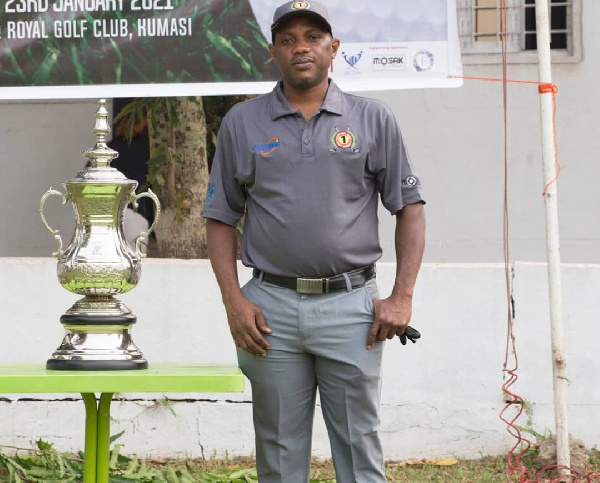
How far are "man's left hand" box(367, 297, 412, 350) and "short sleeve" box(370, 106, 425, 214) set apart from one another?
0.94 feet

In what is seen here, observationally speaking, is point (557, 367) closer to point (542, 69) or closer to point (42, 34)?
point (542, 69)

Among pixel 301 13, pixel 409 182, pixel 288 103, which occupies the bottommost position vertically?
pixel 409 182

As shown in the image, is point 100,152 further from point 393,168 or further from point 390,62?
point 390,62

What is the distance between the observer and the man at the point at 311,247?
11.2 ft

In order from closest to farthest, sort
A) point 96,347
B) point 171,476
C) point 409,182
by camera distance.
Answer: point 96,347 → point 409,182 → point 171,476

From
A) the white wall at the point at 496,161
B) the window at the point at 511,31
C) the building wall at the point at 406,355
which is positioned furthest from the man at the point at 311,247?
the window at the point at 511,31

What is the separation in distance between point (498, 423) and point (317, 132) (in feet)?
7.40

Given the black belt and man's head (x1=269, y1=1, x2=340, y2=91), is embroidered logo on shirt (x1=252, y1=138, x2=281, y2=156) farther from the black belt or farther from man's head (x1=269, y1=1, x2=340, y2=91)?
the black belt

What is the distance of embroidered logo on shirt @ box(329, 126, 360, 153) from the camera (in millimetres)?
3408

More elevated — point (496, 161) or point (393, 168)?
point (496, 161)

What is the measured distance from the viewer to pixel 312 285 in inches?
135

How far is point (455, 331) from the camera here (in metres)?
5.17

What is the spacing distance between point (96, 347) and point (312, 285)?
649 millimetres

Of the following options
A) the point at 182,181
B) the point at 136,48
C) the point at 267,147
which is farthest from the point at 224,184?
the point at 182,181
